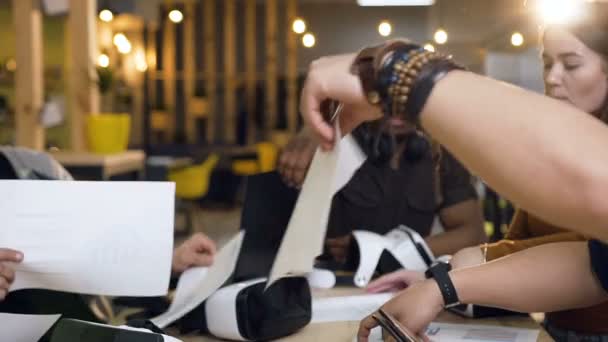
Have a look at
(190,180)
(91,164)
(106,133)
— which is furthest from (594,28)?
(190,180)

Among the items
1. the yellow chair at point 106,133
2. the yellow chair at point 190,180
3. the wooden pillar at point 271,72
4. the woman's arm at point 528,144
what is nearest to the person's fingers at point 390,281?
the woman's arm at point 528,144

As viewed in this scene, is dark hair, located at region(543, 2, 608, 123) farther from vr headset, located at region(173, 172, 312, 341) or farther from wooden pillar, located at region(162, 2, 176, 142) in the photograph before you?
wooden pillar, located at region(162, 2, 176, 142)

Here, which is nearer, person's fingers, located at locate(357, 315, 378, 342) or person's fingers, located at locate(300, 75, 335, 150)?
person's fingers, located at locate(300, 75, 335, 150)

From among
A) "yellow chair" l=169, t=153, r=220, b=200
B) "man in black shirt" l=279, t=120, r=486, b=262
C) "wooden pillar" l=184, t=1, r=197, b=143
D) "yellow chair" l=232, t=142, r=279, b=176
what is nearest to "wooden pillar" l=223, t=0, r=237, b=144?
"wooden pillar" l=184, t=1, r=197, b=143

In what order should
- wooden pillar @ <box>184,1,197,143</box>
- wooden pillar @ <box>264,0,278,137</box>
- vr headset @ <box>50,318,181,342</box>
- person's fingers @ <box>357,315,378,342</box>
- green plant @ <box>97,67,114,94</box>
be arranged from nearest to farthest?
vr headset @ <box>50,318,181,342</box> < person's fingers @ <box>357,315,378,342</box> < green plant @ <box>97,67,114,94</box> < wooden pillar @ <box>264,0,278,137</box> < wooden pillar @ <box>184,1,197,143</box>

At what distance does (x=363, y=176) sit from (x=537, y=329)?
132cm

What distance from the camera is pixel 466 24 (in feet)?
19.5

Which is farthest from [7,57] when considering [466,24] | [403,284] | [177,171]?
[403,284]

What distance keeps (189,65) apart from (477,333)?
11.9 metres

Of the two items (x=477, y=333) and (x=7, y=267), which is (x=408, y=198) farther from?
(x=7, y=267)

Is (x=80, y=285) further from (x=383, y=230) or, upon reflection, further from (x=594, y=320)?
(x=383, y=230)

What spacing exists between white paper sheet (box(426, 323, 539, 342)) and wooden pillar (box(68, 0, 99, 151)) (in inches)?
134

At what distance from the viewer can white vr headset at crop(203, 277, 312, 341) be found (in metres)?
1.23

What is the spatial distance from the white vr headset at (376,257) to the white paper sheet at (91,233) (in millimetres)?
567
